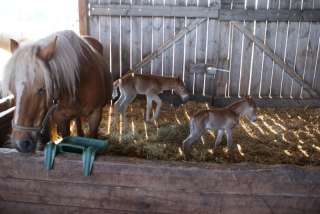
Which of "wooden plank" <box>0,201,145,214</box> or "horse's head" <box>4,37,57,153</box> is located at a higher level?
"horse's head" <box>4,37,57,153</box>

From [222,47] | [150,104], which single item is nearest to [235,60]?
[222,47]

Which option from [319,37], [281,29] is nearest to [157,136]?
[281,29]

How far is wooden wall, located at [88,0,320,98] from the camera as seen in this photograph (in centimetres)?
657

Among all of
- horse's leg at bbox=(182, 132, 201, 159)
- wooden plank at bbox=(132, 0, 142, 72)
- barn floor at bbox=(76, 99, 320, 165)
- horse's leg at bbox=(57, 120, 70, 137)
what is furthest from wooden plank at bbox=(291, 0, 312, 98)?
horse's leg at bbox=(57, 120, 70, 137)

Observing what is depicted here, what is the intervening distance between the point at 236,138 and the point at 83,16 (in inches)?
152

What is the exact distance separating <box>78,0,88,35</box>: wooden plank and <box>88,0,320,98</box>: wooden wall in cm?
9

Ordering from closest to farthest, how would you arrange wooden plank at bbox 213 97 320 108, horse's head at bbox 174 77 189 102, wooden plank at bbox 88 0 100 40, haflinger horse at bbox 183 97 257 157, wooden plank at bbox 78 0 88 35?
haflinger horse at bbox 183 97 257 157 → horse's head at bbox 174 77 189 102 → wooden plank at bbox 78 0 88 35 → wooden plank at bbox 88 0 100 40 → wooden plank at bbox 213 97 320 108

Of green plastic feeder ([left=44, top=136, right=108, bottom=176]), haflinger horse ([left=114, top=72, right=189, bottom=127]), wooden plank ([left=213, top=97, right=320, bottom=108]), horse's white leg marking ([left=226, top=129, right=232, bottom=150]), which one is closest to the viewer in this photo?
green plastic feeder ([left=44, top=136, right=108, bottom=176])

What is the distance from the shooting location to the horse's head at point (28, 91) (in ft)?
7.45

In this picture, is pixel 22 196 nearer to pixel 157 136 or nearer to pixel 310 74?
pixel 157 136

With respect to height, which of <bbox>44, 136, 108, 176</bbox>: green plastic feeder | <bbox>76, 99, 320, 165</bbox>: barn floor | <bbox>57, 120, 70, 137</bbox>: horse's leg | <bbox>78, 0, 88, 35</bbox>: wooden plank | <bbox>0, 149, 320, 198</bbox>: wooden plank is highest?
<bbox>78, 0, 88, 35</bbox>: wooden plank

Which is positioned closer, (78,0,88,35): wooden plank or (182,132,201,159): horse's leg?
(182,132,201,159): horse's leg

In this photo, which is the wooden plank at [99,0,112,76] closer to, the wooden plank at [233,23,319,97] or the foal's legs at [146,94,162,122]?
the foal's legs at [146,94,162,122]

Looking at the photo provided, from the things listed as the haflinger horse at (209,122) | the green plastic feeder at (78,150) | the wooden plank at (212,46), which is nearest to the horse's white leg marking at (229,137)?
the haflinger horse at (209,122)
